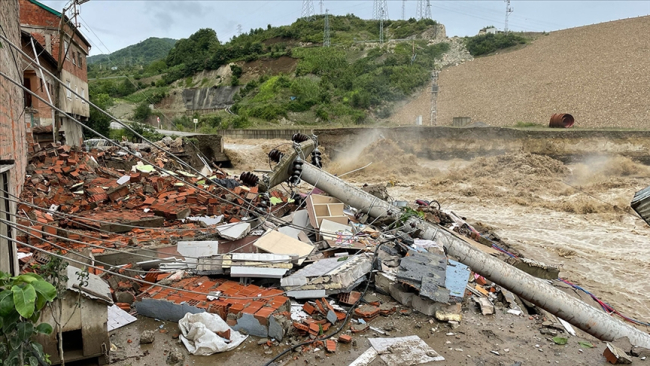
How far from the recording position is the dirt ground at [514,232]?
427cm

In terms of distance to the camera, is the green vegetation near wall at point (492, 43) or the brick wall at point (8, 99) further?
the green vegetation near wall at point (492, 43)

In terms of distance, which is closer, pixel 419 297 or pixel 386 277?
pixel 419 297

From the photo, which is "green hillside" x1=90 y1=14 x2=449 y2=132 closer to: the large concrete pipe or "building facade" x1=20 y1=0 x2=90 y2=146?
"building facade" x1=20 y1=0 x2=90 y2=146

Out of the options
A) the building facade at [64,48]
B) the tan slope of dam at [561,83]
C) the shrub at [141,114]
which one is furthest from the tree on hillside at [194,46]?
the building facade at [64,48]

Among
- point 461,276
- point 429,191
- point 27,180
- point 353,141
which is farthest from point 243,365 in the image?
point 353,141

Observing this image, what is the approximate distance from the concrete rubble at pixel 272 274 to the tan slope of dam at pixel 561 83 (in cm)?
2261

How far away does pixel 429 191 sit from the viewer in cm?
1669

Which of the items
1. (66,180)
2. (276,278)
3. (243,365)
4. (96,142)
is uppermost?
(96,142)

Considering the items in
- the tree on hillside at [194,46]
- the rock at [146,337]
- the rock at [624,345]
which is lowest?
the rock at [624,345]

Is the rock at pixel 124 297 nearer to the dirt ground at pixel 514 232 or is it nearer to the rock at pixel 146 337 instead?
the dirt ground at pixel 514 232

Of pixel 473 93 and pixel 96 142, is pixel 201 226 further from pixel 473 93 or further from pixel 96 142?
pixel 473 93

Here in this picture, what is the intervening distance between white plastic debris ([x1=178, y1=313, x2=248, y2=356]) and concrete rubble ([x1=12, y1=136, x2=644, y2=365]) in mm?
11

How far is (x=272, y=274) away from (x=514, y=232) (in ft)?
28.1

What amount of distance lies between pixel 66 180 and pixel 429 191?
12680 mm
